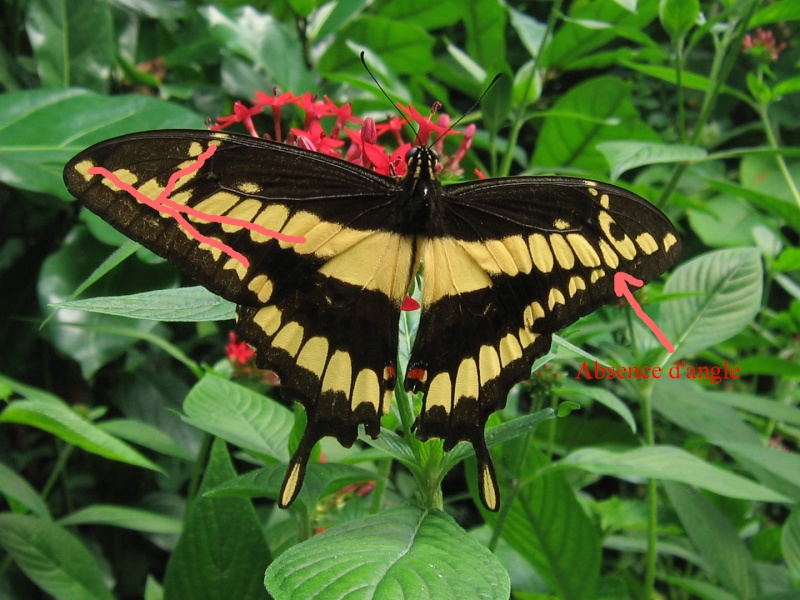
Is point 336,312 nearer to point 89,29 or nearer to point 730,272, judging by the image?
point 730,272

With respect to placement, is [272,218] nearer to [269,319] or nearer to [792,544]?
Answer: [269,319]

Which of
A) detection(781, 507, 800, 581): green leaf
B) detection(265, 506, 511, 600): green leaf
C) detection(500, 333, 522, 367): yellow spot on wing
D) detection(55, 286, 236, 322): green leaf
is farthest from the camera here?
detection(781, 507, 800, 581): green leaf

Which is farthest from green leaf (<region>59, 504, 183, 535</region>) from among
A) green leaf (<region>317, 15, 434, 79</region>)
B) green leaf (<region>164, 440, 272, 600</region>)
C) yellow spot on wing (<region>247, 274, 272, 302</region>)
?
green leaf (<region>317, 15, 434, 79</region>)

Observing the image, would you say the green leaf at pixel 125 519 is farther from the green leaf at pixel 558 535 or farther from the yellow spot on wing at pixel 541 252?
the yellow spot on wing at pixel 541 252

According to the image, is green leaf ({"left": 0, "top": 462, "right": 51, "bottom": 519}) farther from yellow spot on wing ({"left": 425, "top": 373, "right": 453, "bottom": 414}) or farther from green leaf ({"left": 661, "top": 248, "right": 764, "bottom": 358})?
green leaf ({"left": 661, "top": 248, "right": 764, "bottom": 358})

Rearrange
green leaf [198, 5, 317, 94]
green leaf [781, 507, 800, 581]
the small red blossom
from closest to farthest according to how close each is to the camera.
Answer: green leaf [781, 507, 800, 581] → green leaf [198, 5, 317, 94] → the small red blossom

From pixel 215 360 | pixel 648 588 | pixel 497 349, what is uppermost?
pixel 497 349

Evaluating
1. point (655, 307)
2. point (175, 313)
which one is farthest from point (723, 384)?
point (175, 313)

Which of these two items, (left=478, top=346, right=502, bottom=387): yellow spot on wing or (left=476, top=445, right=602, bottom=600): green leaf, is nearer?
(left=478, top=346, right=502, bottom=387): yellow spot on wing
